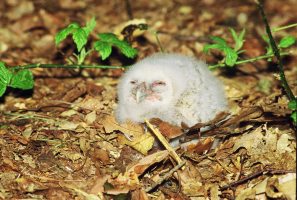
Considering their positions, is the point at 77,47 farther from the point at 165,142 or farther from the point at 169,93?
the point at 165,142

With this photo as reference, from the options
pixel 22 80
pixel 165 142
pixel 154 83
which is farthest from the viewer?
pixel 22 80

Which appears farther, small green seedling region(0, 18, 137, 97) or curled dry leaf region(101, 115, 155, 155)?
small green seedling region(0, 18, 137, 97)

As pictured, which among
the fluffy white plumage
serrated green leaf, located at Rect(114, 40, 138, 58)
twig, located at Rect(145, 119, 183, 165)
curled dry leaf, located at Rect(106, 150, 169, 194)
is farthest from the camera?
serrated green leaf, located at Rect(114, 40, 138, 58)

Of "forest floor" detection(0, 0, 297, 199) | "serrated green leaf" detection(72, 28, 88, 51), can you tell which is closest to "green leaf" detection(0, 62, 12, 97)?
"forest floor" detection(0, 0, 297, 199)

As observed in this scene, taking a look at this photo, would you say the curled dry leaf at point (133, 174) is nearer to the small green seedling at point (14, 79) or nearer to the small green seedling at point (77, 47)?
the small green seedling at point (77, 47)

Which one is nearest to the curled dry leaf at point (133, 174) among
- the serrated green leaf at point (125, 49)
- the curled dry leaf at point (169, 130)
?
the curled dry leaf at point (169, 130)

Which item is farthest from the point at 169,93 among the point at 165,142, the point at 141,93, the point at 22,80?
the point at 22,80

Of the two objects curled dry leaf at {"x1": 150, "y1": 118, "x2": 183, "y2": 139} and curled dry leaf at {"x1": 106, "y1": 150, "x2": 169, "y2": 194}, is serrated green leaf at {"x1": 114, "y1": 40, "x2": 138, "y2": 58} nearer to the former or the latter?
curled dry leaf at {"x1": 150, "y1": 118, "x2": 183, "y2": 139}
